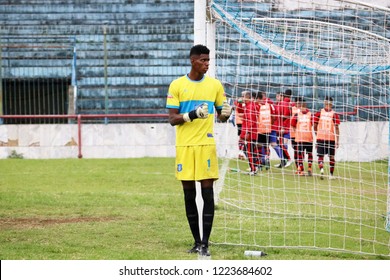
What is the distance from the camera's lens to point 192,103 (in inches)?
374

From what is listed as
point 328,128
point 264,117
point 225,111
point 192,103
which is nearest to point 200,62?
point 192,103

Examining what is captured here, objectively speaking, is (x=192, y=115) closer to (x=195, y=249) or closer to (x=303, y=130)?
(x=195, y=249)

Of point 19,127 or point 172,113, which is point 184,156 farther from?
point 19,127

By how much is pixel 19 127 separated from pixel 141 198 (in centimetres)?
1048

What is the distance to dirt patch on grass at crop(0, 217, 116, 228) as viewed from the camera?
11555 mm

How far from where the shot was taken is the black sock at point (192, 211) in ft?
31.4

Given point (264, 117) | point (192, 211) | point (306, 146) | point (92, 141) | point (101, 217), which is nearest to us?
point (192, 211)

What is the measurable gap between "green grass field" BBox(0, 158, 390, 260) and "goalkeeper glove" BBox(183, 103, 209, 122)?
1.39m

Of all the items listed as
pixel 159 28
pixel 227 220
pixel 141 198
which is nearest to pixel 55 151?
pixel 159 28

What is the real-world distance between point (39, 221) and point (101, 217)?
89cm

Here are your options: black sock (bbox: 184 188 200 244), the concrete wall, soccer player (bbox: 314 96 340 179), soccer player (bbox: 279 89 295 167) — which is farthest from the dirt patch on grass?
the concrete wall

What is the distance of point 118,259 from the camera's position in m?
8.88

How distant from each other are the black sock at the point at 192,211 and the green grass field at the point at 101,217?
0.24 metres

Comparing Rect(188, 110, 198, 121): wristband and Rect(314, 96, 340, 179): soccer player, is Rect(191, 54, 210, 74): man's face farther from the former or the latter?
Rect(314, 96, 340, 179): soccer player
